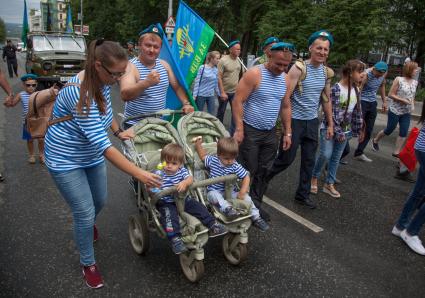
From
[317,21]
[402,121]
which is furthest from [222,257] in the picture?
Answer: [317,21]

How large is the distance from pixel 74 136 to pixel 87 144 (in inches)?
4.7

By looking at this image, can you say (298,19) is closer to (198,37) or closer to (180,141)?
(198,37)

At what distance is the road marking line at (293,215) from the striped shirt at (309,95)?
119cm

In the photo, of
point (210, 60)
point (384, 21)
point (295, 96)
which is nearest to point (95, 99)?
point (295, 96)

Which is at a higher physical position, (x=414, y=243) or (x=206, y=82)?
(x=206, y=82)

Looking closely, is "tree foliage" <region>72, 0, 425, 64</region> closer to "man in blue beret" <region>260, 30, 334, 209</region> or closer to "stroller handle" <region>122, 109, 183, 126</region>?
"man in blue beret" <region>260, 30, 334, 209</region>

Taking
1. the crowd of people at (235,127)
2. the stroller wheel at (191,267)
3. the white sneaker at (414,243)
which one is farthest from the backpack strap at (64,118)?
the white sneaker at (414,243)

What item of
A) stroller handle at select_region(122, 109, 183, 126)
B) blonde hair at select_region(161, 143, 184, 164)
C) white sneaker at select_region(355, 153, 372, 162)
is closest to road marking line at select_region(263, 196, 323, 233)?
stroller handle at select_region(122, 109, 183, 126)

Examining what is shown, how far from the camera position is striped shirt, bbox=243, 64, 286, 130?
3896 mm

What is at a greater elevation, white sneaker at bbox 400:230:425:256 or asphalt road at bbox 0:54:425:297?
white sneaker at bbox 400:230:425:256

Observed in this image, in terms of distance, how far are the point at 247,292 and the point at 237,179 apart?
982mm

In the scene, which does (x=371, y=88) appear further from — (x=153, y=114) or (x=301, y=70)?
(x=153, y=114)

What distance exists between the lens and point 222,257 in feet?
11.6

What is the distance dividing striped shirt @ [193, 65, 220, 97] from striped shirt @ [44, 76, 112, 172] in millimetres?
5326
